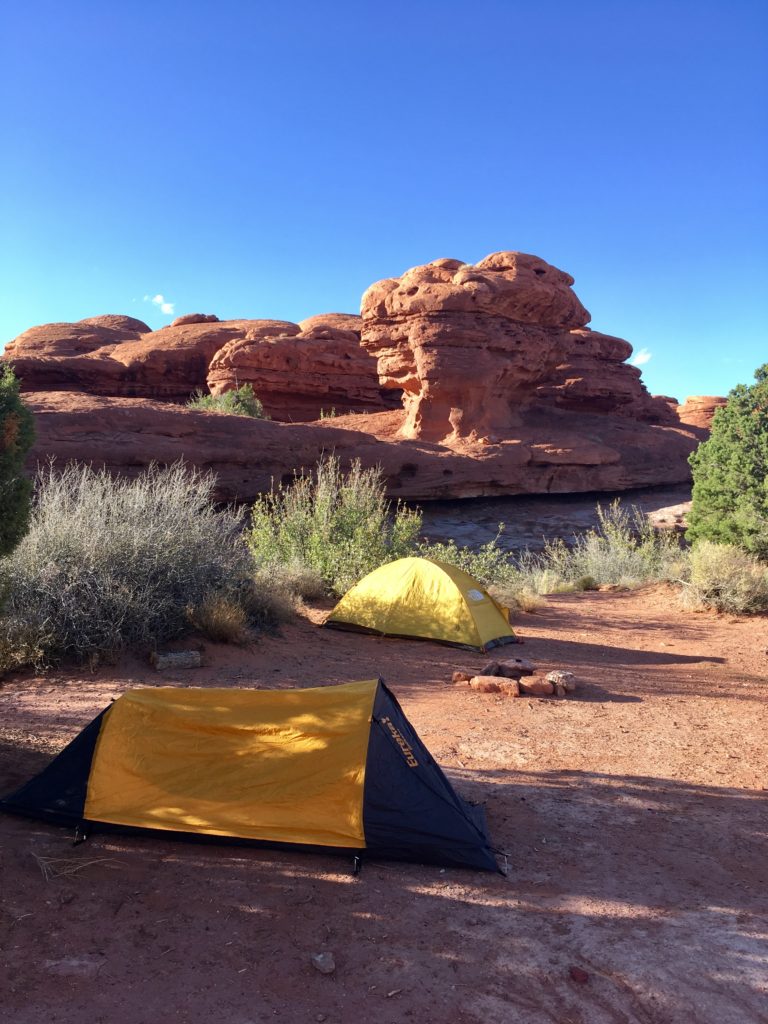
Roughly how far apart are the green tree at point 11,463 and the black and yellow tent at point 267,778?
4.13 feet

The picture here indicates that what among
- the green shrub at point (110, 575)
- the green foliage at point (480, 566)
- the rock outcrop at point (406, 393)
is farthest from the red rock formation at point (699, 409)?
the green shrub at point (110, 575)

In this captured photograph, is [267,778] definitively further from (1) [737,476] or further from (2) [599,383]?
(2) [599,383]

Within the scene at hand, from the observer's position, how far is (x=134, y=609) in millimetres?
8492

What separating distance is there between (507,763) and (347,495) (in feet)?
30.2

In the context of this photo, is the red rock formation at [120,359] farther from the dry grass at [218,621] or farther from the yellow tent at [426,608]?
the dry grass at [218,621]

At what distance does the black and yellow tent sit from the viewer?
412 centimetres

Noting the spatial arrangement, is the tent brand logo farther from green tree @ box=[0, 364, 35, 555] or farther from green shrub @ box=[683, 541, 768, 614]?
green shrub @ box=[683, 541, 768, 614]

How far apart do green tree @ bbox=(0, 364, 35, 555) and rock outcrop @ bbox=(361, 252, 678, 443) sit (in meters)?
23.5

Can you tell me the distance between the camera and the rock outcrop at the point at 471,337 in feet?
89.9

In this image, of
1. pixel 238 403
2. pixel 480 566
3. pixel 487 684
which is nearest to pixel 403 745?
pixel 487 684

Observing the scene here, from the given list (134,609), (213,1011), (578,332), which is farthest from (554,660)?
(578,332)

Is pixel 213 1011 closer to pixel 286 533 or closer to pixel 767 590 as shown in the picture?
pixel 286 533

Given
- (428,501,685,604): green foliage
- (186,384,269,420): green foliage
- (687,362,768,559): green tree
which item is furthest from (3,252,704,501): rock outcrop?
(687,362,768,559): green tree

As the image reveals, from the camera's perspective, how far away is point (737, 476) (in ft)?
50.3
